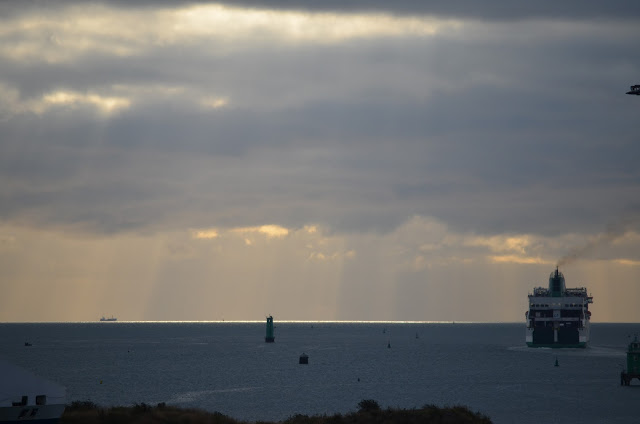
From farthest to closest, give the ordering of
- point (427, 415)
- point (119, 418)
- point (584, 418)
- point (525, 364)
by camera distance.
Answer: point (525, 364) → point (584, 418) → point (427, 415) → point (119, 418)

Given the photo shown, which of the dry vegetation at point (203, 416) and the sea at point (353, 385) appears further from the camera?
the sea at point (353, 385)

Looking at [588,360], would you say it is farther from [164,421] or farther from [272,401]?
[164,421]

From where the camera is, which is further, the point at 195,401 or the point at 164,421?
the point at 195,401

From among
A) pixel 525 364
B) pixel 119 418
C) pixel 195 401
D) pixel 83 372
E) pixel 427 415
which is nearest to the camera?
pixel 119 418

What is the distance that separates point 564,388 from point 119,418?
88705 millimetres

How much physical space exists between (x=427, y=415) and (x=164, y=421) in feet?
62.5

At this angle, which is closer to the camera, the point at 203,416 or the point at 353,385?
the point at 203,416

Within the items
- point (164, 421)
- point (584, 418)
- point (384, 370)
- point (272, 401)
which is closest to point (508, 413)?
point (584, 418)

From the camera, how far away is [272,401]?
363ft

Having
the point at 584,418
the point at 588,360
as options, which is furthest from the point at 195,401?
the point at 588,360

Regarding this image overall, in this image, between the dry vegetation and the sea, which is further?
the sea

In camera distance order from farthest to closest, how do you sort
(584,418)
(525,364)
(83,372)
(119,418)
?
(525,364) < (83,372) < (584,418) < (119,418)

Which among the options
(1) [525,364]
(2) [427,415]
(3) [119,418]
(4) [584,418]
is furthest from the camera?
(1) [525,364]

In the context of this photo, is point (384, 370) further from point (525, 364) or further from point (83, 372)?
point (83, 372)
